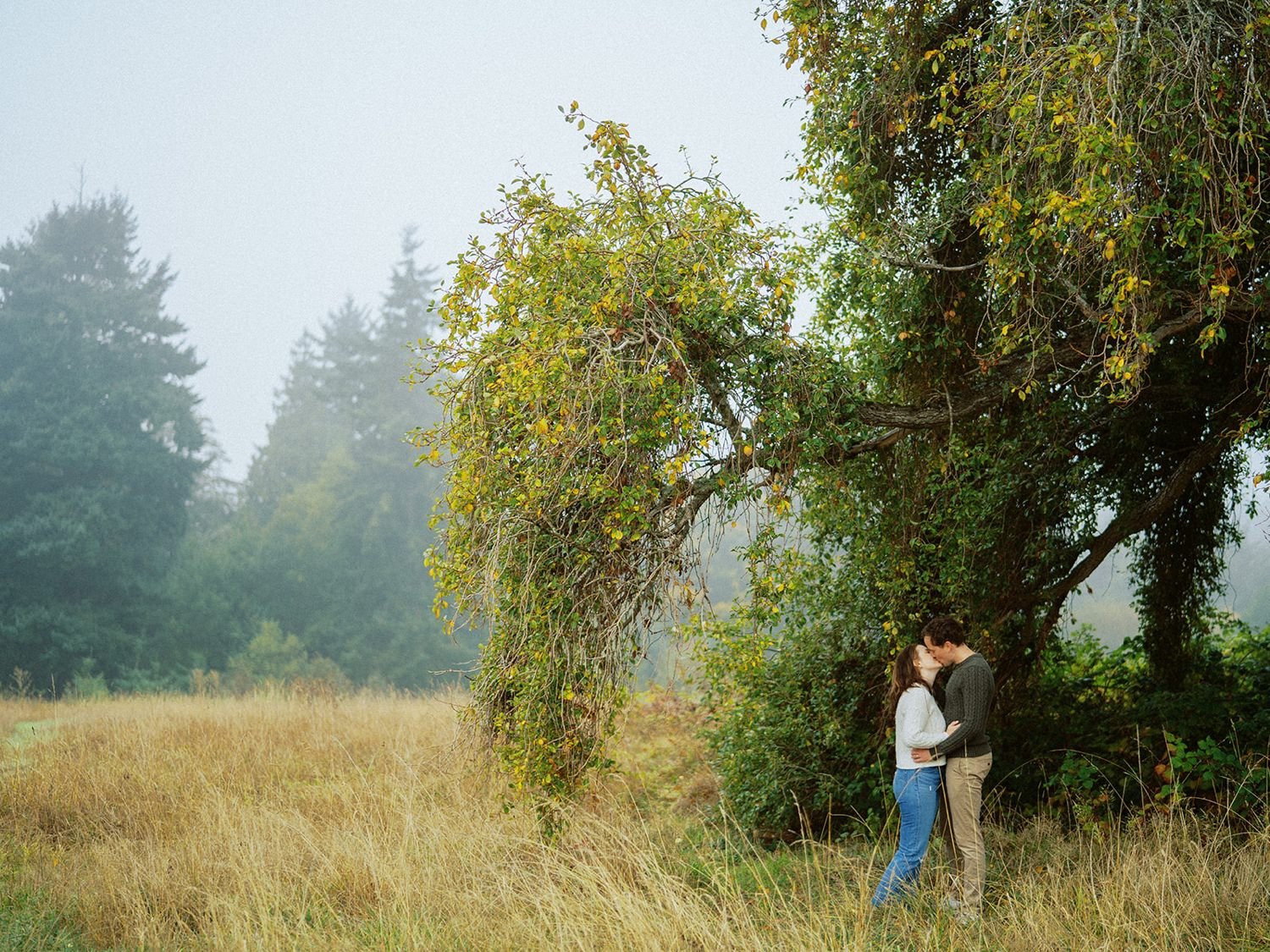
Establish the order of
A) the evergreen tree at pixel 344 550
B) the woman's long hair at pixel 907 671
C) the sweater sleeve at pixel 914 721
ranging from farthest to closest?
the evergreen tree at pixel 344 550 < the woman's long hair at pixel 907 671 < the sweater sleeve at pixel 914 721

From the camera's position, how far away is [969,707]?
5.85 metres

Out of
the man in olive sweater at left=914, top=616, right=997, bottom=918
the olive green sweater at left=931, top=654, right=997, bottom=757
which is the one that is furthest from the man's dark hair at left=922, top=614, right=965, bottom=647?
the olive green sweater at left=931, top=654, right=997, bottom=757

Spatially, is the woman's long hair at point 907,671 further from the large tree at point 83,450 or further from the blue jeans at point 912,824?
the large tree at point 83,450

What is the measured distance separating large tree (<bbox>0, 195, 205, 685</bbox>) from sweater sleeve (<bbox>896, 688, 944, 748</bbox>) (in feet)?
81.8

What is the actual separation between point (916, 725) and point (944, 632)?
1.77ft

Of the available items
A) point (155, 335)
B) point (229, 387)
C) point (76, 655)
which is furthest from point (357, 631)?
point (229, 387)

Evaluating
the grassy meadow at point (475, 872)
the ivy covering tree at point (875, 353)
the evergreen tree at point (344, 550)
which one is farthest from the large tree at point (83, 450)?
the ivy covering tree at point (875, 353)

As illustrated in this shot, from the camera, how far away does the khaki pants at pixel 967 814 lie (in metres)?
5.84

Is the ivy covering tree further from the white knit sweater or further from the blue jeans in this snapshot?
the blue jeans

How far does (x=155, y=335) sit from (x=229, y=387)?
257ft

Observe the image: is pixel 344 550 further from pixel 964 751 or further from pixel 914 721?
pixel 964 751

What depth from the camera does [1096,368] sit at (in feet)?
26.3

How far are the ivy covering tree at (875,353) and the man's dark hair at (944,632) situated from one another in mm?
846

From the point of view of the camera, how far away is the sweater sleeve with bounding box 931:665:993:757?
229 inches
